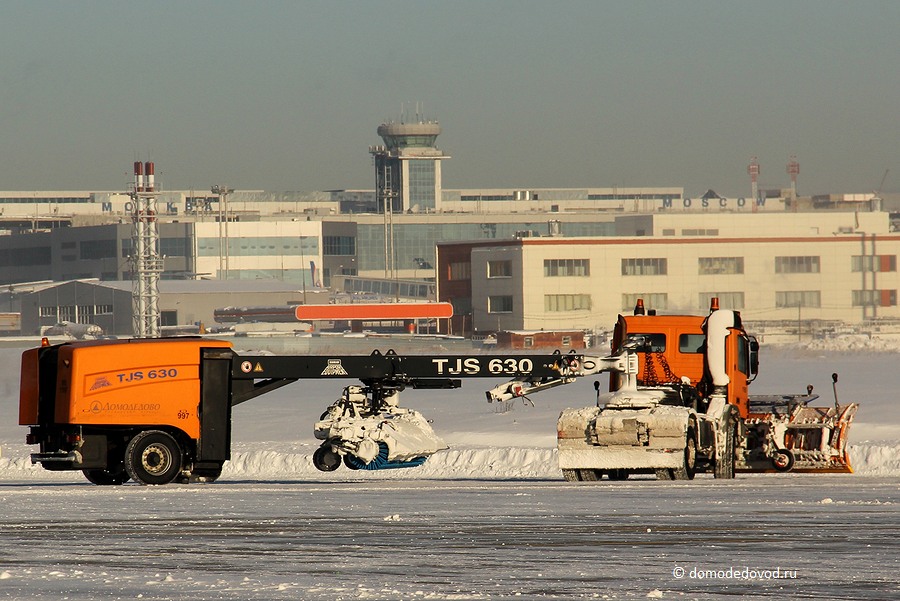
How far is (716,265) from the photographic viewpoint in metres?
112

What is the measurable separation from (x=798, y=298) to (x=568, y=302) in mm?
17282

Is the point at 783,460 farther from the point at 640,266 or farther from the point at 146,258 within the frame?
the point at 640,266

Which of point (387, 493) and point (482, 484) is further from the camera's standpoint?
point (482, 484)

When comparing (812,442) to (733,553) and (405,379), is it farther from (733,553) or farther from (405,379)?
(733,553)

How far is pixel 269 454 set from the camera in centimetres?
3077

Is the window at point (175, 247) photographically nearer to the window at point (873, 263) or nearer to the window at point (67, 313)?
the window at point (67, 313)

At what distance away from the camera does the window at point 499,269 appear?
114438mm

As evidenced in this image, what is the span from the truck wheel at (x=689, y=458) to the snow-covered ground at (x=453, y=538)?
0.30 metres

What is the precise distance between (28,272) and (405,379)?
170 meters

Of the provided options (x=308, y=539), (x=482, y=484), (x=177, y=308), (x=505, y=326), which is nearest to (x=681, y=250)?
(x=505, y=326)

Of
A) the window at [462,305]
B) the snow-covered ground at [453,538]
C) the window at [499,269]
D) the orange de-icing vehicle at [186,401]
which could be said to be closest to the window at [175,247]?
the window at [462,305]

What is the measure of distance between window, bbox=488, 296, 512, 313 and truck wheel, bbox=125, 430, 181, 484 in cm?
9355

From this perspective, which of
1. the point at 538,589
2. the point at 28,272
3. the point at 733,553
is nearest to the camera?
the point at 538,589

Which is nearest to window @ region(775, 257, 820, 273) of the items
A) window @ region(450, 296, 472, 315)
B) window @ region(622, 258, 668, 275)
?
window @ region(622, 258, 668, 275)
